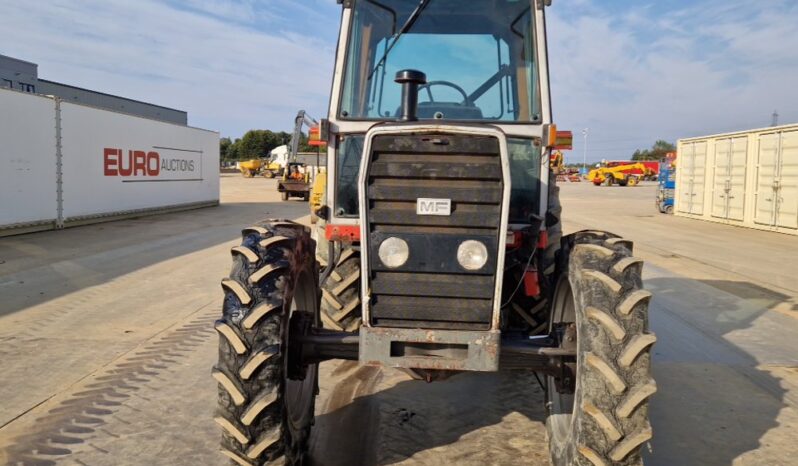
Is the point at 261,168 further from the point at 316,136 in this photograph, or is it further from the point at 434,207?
the point at 434,207

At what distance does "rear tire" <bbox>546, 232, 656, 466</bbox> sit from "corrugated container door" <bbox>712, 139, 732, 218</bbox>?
19.6 meters

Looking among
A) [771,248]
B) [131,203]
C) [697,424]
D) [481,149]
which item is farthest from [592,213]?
[481,149]

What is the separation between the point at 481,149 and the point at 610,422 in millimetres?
1406

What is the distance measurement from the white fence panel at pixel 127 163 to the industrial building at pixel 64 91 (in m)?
4.20

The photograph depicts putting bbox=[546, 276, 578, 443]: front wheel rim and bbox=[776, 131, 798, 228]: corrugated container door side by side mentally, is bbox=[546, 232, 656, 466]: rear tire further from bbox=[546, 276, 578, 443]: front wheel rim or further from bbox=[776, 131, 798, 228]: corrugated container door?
bbox=[776, 131, 798, 228]: corrugated container door

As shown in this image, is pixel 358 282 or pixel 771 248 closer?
pixel 358 282

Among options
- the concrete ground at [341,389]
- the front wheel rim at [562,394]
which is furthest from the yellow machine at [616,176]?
the front wheel rim at [562,394]

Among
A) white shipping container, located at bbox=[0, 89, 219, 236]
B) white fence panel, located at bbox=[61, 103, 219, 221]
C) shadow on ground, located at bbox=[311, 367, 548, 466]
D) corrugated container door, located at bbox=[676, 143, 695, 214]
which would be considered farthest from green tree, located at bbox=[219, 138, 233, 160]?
shadow on ground, located at bbox=[311, 367, 548, 466]

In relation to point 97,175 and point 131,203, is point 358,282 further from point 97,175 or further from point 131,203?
point 131,203

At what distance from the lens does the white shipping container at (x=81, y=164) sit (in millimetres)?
13211

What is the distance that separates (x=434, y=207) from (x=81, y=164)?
15212mm

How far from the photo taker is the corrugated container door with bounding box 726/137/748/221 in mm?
19047

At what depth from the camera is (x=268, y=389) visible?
2992mm

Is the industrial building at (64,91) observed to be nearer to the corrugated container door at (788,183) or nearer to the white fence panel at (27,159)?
the white fence panel at (27,159)
